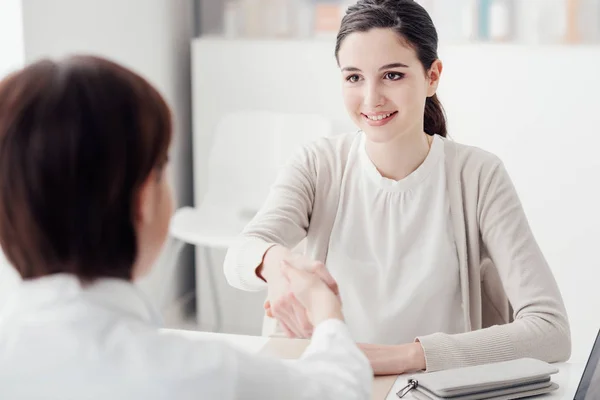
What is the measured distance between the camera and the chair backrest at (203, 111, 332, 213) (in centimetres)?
345

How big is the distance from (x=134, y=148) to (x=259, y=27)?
2774 millimetres

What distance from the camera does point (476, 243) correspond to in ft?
5.94

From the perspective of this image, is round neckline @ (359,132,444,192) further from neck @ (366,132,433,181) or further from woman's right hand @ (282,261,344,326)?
woman's right hand @ (282,261,344,326)

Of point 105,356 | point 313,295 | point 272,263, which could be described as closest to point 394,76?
point 272,263

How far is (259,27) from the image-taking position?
140 inches

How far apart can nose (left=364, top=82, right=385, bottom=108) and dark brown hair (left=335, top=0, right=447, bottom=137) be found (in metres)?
0.11

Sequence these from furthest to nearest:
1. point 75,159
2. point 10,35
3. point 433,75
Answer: point 10,35 < point 433,75 < point 75,159

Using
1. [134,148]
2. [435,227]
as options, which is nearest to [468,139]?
[435,227]

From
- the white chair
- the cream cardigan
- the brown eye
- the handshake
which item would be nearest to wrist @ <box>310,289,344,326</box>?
the handshake

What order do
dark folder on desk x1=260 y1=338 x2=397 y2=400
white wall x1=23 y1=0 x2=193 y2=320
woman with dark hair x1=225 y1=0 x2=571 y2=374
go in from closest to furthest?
dark folder on desk x1=260 y1=338 x2=397 y2=400, woman with dark hair x1=225 y1=0 x2=571 y2=374, white wall x1=23 y1=0 x2=193 y2=320

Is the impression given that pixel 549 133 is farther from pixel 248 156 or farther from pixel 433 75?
pixel 433 75

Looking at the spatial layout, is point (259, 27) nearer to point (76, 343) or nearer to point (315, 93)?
point (315, 93)

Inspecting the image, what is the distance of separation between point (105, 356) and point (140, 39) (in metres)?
2.65

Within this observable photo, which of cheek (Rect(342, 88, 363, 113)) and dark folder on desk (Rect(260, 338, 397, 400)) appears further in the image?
cheek (Rect(342, 88, 363, 113))
